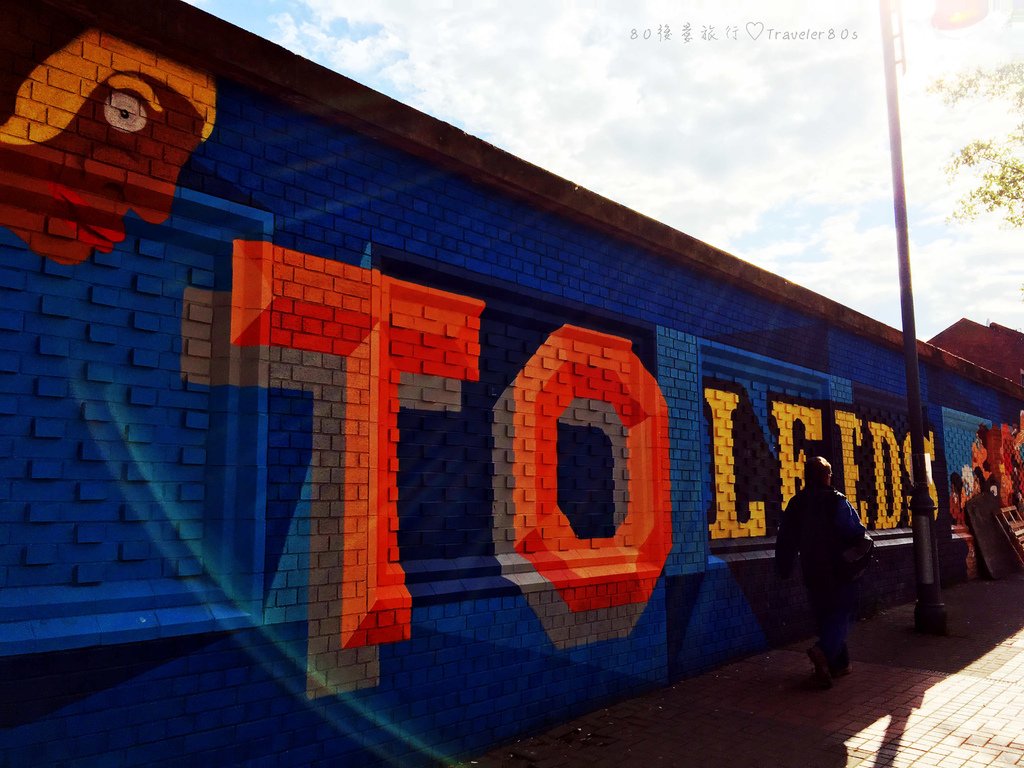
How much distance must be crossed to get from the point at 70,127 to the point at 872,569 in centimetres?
1001

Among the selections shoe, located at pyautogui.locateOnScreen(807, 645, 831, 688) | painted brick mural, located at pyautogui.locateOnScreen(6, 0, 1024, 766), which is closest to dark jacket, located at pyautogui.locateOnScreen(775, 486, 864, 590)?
shoe, located at pyautogui.locateOnScreen(807, 645, 831, 688)

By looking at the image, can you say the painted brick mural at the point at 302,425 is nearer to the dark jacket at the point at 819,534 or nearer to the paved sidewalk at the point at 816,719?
the paved sidewalk at the point at 816,719

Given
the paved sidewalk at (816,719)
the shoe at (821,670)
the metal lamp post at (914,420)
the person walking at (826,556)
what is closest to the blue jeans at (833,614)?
the person walking at (826,556)

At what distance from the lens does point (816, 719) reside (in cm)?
528

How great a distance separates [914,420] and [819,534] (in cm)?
309

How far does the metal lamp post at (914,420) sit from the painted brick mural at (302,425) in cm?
293

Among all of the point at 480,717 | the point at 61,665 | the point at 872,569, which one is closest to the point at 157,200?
the point at 61,665

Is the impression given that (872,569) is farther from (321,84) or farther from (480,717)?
(321,84)

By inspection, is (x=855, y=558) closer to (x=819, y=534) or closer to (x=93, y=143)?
(x=819, y=534)

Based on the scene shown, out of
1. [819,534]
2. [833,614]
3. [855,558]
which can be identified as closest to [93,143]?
[819,534]

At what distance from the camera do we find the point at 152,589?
139 inches

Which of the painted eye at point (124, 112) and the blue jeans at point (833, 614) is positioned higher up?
the painted eye at point (124, 112)

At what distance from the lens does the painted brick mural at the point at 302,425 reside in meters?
3.33

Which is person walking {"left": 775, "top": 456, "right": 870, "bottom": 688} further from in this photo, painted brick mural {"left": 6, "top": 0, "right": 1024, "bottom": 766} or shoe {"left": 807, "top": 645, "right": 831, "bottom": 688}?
painted brick mural {"left": 6, "top": 0, "right": 1024, "bottom": 766}
